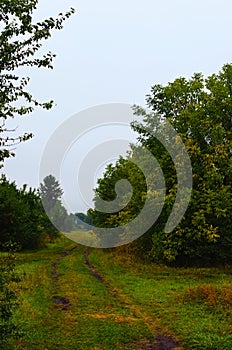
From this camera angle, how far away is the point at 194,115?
32906 millimetres

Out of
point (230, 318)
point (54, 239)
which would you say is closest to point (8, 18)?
point (230, 318)

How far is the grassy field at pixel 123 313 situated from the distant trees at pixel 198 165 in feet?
16.2

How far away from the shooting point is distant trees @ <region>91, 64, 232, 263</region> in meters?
31.1

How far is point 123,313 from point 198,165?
18480 millimetres

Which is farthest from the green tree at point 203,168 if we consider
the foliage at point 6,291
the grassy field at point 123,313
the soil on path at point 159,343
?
the foliage at point 6,291

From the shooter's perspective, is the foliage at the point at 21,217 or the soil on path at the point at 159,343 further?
the foliage at the point at 21,217

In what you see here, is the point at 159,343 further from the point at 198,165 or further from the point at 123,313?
the point at 198,165

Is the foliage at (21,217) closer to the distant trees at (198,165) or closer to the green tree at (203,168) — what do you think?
the distant trees at (198,165)

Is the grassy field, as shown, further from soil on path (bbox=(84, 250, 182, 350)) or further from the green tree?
the green tree

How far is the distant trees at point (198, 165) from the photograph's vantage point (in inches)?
1224

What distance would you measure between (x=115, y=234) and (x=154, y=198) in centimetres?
2970

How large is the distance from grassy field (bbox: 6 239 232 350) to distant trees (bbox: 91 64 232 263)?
4923 millimetres

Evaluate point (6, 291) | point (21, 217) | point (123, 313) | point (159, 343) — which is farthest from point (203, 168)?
point (21, 217)

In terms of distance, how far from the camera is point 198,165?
3238cm
